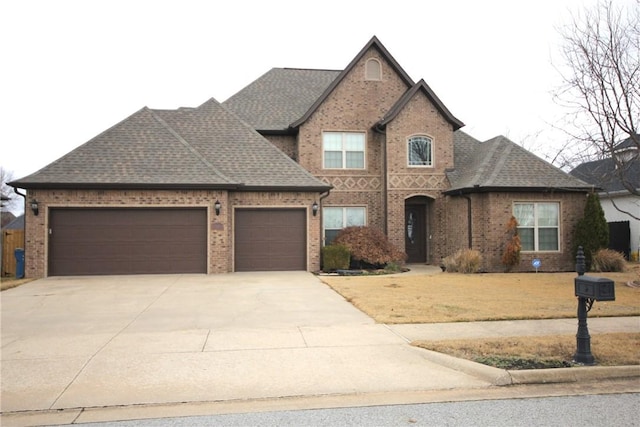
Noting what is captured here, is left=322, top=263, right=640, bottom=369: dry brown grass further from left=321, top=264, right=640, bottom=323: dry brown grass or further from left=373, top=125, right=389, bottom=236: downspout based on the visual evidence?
left=373, top=125, right=389, bottom=236: downspout

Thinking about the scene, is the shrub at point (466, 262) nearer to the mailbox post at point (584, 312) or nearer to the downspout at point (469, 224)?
the downspout at point (469, 224)

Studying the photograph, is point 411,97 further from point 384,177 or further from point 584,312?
point 584,312

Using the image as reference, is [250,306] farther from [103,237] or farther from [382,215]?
[382,215]

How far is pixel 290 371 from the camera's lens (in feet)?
20.9

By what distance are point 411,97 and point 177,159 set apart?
951 centimetres

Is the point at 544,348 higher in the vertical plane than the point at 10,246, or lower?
lower

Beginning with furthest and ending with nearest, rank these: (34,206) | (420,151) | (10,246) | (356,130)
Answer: (356,130)
(420,151)
(10,246)
(34,206)

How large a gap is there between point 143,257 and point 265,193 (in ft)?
15.3

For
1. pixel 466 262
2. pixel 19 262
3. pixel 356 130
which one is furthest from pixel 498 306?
pixel 19 262

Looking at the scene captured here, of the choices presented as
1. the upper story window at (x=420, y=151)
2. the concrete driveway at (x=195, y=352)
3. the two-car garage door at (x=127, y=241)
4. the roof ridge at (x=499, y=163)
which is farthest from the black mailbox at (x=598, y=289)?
the upper story window at (x=420, y=151)

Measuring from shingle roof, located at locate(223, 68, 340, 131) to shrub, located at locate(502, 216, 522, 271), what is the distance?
9.78 metres

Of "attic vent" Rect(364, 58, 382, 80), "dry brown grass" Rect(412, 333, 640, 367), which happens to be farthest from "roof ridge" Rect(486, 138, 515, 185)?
"dry brown grass" Rect(412, 333, 640, 367)

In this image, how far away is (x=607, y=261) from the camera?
17.8 metres

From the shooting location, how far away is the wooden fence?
1817 centimetres
